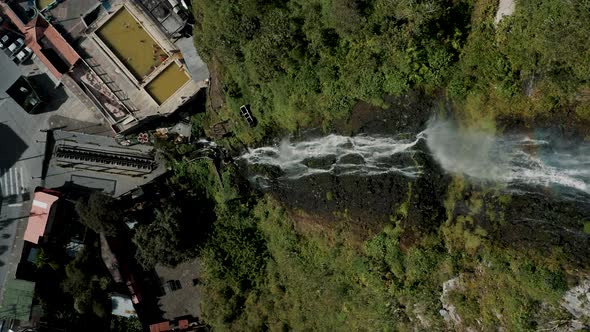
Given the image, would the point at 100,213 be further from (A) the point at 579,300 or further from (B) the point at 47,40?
(A) the point at 579,300

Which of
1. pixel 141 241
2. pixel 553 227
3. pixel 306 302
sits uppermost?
pixel 141 241

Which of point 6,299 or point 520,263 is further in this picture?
point 6,299

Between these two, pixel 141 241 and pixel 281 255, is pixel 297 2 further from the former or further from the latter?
pixel 141 241

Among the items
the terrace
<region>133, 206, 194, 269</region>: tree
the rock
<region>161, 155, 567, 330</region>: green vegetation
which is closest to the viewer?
the rock

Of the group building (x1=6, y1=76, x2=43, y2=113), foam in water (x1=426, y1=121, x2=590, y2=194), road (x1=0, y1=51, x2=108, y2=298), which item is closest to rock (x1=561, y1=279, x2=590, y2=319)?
foam in water (x1=426, y1=121, x2=590, y2=194)

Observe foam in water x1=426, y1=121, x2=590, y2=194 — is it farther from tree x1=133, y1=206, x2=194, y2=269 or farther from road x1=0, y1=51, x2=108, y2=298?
road x1=0, y1=51, x2=108, y2=298

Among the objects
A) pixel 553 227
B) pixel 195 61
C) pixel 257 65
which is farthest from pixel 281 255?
pixel 553 227
